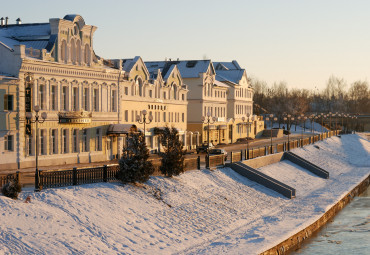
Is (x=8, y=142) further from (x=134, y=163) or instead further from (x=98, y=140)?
(x=134, y=163)

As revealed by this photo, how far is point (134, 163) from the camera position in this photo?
31016 millimetres

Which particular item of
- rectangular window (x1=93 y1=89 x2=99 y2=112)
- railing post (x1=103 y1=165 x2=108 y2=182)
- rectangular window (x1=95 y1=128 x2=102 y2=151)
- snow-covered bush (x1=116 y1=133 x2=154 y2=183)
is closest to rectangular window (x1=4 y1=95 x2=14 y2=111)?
rectangular window (x1=93 y1=89 x2=99 y2=112)

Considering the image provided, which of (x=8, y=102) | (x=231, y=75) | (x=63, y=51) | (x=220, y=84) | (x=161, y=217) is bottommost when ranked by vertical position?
(x=161, y=217)

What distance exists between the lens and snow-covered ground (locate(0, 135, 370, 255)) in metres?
22.3

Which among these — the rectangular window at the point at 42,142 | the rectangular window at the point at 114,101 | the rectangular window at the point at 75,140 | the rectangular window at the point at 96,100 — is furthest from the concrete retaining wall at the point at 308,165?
the rectangular window at the point at 42,142

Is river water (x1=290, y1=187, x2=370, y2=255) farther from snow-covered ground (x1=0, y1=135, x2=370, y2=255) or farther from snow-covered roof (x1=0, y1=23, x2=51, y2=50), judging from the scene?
snow-covered roof (x1=0, y1=23, x2=51, y2=50)

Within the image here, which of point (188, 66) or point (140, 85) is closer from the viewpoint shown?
point (140, 85)

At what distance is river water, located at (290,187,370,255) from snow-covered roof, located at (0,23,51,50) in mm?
23242

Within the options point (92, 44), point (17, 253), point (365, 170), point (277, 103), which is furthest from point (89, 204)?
point (277, 103)

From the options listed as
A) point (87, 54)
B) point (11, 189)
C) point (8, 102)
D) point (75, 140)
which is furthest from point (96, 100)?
point (11, 189)

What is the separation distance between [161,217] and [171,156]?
7354 millimetres

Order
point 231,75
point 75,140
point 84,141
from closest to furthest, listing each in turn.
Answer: point 75,140 → point 84,141 → point 231,75

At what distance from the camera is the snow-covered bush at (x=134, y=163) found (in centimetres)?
3081

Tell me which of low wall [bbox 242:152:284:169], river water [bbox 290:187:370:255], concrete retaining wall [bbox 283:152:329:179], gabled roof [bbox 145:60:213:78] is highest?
gabled roof [bbox 145:60:213:78]
